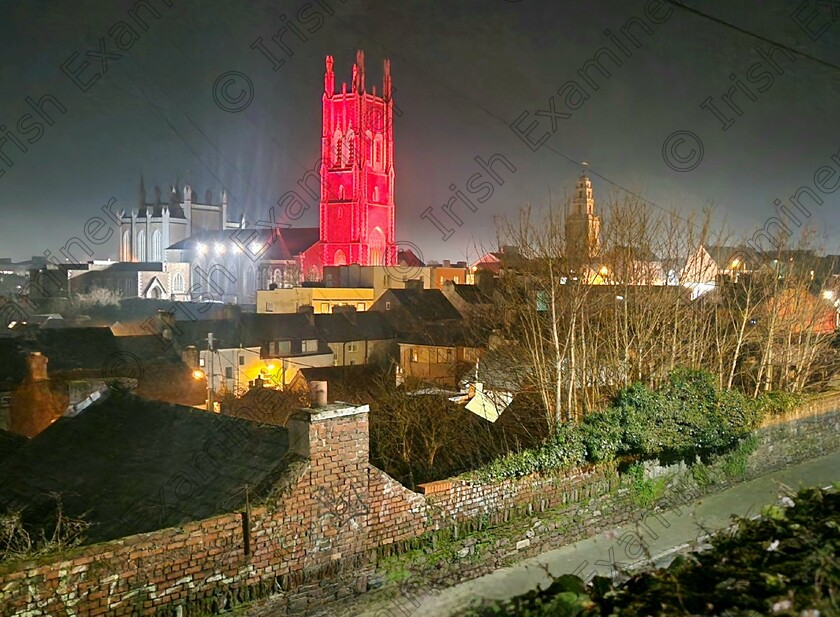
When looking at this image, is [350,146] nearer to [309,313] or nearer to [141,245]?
[141,245]

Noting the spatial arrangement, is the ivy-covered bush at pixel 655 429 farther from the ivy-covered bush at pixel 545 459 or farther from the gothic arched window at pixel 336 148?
the gothic arched window at pixel 336 148

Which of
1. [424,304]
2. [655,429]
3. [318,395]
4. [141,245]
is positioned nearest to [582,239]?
[655,429]

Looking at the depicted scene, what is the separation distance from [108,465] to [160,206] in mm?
110442

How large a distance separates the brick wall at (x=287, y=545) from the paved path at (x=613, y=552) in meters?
0.85

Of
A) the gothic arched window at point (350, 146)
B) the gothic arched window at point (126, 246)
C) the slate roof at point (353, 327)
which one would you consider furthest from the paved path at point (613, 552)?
the gothic arched window at point (126, 246)

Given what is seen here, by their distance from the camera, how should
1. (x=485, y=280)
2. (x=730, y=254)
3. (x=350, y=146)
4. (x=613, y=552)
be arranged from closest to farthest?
(x=613, y=552) → (x=730, y=254) → (x=485, y=280) → (x=350, y=146)

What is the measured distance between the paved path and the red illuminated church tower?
68.8 m

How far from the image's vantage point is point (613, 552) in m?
10.2

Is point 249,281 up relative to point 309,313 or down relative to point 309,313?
up

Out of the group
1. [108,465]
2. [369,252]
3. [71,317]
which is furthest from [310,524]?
[369,252]

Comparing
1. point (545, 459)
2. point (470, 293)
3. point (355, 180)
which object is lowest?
point (545, 459)

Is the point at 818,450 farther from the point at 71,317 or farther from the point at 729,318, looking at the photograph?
the point at 71,317

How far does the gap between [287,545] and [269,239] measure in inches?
3400

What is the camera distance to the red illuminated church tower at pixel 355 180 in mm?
83312
